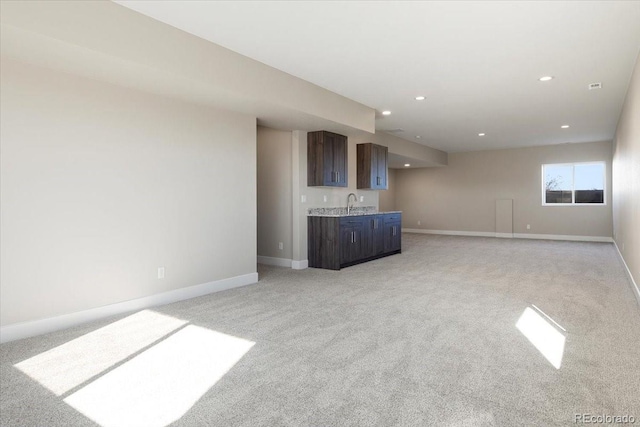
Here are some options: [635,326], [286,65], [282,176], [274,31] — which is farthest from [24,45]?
[635,326]

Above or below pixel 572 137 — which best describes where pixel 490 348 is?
below

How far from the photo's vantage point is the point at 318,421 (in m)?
1.90

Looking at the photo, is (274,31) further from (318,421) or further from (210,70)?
(318,421)

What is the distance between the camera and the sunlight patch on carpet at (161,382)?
77.8 inches

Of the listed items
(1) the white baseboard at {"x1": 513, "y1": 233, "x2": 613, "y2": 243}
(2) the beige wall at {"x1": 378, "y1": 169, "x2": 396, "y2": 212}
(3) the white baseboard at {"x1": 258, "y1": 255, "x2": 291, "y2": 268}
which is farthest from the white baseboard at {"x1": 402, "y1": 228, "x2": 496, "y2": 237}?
(3) the white baseboard at {"x1": 258, "y1": 255, "x2": 291, "y2": 268}

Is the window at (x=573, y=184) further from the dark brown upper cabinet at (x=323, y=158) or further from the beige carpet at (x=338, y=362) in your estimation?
the dark brown upper cabinet at (x=323, y=158)

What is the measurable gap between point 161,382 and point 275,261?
13.7 feet

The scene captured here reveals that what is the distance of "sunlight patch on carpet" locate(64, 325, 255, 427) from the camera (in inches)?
77.8

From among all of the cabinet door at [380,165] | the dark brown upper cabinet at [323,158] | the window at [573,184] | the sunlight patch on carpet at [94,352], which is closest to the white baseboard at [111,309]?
the sunlight patch on carpet at [94,352]

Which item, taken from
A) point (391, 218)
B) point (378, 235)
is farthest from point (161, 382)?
point (391, 218)

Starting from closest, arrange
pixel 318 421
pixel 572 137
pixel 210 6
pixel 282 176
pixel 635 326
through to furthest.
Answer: pixel 318 421 < pixel 210 6 < pixel 635 326 < pixel 282 176 < pixel 572 137

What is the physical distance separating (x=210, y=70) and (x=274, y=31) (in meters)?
0.75

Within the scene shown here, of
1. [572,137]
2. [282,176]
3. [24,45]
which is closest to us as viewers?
[24,45]

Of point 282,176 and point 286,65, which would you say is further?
point 282,176
